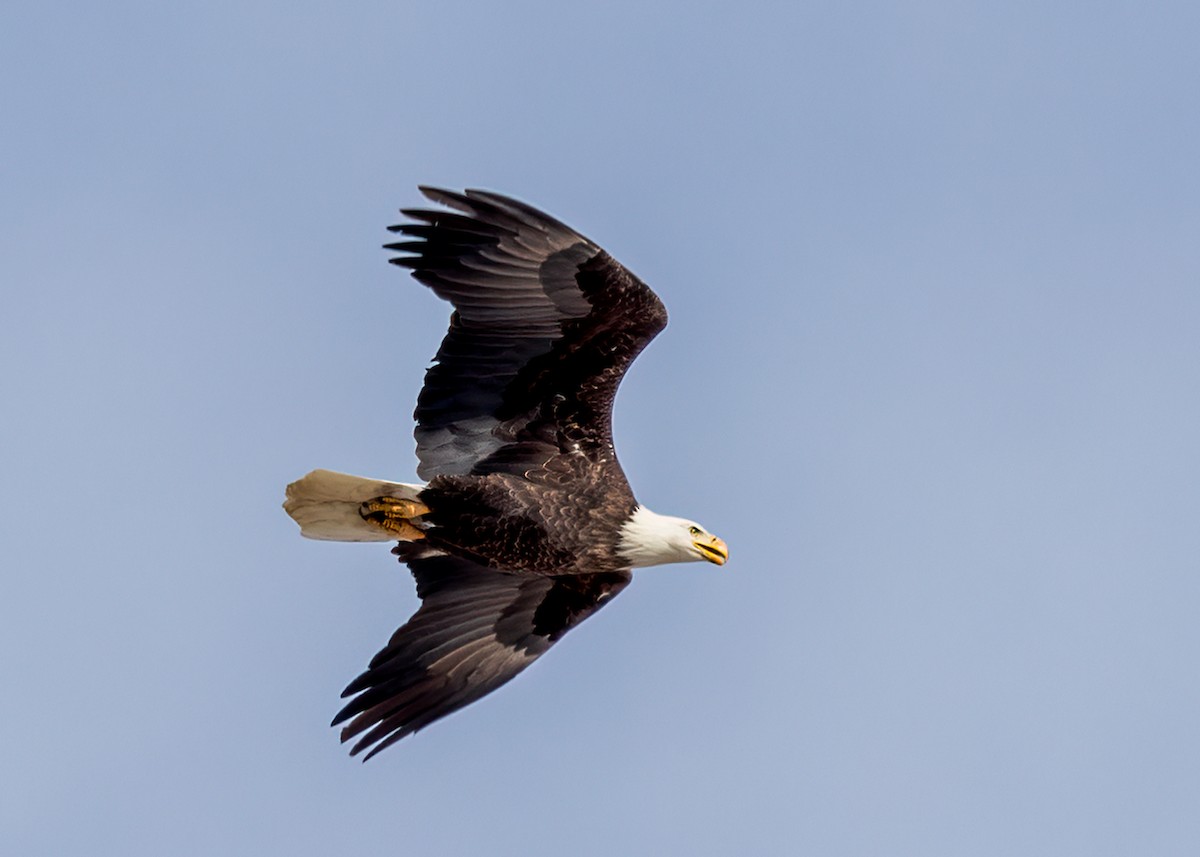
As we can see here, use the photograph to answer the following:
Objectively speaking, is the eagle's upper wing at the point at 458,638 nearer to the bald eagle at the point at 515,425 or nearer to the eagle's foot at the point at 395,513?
the bald eagle at the point at 515,425

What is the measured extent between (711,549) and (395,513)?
2.26m

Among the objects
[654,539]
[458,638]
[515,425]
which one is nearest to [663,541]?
[654,539]

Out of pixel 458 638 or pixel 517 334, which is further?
pixel 458 638

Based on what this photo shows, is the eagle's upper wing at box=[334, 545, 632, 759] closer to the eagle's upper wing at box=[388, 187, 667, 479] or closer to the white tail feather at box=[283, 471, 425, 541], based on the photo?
the white tail feather at box=[283, 471, 425, 541]

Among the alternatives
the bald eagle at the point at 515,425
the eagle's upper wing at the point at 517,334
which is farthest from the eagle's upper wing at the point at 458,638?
the eagle's upper wing at the point at 517,334

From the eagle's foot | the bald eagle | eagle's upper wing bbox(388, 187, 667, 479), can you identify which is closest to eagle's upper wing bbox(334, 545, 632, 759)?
the bald eagle

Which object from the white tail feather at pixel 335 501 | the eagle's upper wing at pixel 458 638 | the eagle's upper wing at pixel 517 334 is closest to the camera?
the eagle's upper wing at pixel 517 334

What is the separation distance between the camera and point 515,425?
53.8ft

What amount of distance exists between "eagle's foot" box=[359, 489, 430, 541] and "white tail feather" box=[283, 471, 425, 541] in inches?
1.5

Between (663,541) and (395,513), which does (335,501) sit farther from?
(663,541)

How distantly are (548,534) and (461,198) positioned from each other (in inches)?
97.0

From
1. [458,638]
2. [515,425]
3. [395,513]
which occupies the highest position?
[515,425]

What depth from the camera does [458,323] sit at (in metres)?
16.1

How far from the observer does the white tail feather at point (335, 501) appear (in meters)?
16.3
